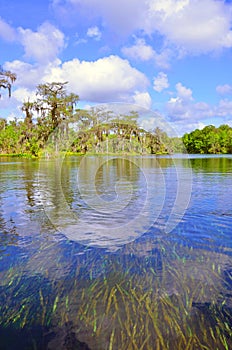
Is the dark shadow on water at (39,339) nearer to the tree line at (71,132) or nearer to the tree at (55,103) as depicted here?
the tree line at (71,132)

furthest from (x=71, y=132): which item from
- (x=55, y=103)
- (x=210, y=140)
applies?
(x=210, y=140)

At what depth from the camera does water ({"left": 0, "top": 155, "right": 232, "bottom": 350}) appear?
451cm

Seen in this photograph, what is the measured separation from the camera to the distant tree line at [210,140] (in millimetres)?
126875

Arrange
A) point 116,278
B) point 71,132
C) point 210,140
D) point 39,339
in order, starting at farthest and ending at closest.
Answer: point 210,140 → point 71,132 → point 116,278 → point 39,339

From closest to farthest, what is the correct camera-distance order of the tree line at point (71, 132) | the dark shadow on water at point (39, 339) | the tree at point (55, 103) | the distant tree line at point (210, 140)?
the dark shadow on water at point (39, 339)
the tree line at point (71, 132)
the tree at point (55, 103)
the distant tree line at point (210, 140)

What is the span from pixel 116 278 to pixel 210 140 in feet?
431

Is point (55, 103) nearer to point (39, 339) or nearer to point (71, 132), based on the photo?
point (71, 132)

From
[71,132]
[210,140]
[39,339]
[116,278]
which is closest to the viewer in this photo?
[39,339]

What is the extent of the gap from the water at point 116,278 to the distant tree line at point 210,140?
11267 centimetres

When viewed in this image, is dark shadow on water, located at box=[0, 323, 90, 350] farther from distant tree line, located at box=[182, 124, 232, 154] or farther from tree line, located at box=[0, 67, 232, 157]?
distant tree line, located at box=[182, 124, 232, 154]

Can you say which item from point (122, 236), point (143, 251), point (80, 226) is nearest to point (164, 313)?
point (143, 251)

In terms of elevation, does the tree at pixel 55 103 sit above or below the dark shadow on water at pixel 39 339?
above

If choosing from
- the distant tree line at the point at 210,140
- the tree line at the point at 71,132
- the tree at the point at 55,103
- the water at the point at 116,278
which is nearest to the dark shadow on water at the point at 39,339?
the water at the point at 116,278

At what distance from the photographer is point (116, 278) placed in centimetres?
632
